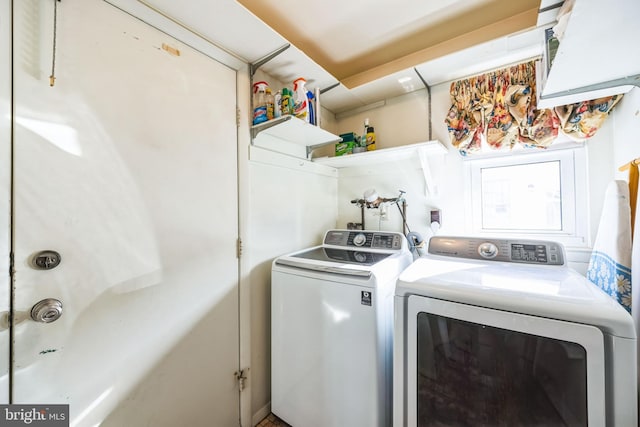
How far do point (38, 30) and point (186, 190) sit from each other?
0.74m

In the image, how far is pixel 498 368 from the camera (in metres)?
0.90

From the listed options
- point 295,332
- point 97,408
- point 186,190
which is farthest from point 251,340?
point 186,190

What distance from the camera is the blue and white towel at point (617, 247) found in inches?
39.9

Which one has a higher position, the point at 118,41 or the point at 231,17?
Result: the point at 231,17

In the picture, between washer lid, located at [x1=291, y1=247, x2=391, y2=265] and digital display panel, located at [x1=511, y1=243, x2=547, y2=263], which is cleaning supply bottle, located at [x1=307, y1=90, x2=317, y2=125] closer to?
A: washer lid, located at [x1=291, y1=247, x2=391, y2=265]

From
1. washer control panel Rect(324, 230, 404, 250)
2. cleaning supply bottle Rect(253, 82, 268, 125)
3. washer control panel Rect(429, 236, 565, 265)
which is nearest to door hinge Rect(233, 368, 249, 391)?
washer control panel Rect(324, 230, 404, 250)

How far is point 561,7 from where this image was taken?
106cm

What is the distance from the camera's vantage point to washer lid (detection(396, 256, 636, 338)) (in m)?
0.73

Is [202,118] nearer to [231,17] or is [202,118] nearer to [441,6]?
[231,17]

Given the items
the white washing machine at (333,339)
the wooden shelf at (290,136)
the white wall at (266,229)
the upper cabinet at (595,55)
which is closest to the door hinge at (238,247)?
the white wall at (266,229)

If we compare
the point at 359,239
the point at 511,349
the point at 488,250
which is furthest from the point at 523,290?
the point at 359,239

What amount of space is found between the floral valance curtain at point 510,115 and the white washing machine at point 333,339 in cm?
99

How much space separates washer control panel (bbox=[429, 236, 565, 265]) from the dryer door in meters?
0.57

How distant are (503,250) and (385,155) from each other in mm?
969
